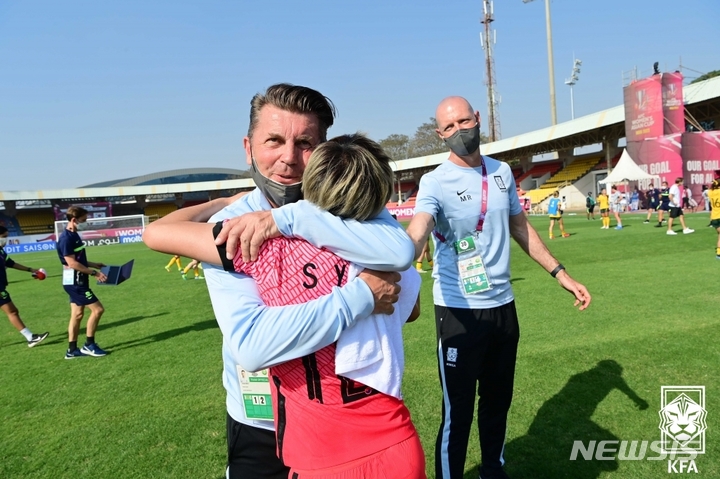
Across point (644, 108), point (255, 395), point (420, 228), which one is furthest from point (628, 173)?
point (255, 395)

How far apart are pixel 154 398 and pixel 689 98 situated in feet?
102

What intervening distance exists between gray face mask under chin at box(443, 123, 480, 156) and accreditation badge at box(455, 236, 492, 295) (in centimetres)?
52

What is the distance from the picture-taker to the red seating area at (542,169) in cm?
4472

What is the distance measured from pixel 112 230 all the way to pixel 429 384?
40.1 metres

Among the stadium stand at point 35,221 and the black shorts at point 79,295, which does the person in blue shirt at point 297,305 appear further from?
the stadium stand at point 35,221

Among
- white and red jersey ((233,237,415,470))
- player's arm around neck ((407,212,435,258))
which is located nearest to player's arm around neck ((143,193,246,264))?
white and red jersey ((233,237,415,470))

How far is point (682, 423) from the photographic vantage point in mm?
3441

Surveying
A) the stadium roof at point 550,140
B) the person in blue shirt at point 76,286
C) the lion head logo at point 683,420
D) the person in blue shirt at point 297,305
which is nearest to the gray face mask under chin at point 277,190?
the person in blue shirt at point 297,305

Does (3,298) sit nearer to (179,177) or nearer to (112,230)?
(112,230)

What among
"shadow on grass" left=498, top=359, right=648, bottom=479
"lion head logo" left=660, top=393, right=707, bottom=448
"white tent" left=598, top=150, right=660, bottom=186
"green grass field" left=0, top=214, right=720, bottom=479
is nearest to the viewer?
"shadow on grass" left=498, top=359, right=648, bottom=479

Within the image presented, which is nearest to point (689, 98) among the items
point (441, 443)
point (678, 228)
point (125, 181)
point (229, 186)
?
point (678, 228)

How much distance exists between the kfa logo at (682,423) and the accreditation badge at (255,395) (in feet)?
9.48

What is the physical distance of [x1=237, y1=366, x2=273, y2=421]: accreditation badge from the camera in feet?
5.16

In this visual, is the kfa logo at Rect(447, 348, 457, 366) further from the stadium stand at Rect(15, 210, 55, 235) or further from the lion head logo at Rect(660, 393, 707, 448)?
the stadium stand at Rect(15, 210, 55, 235)
